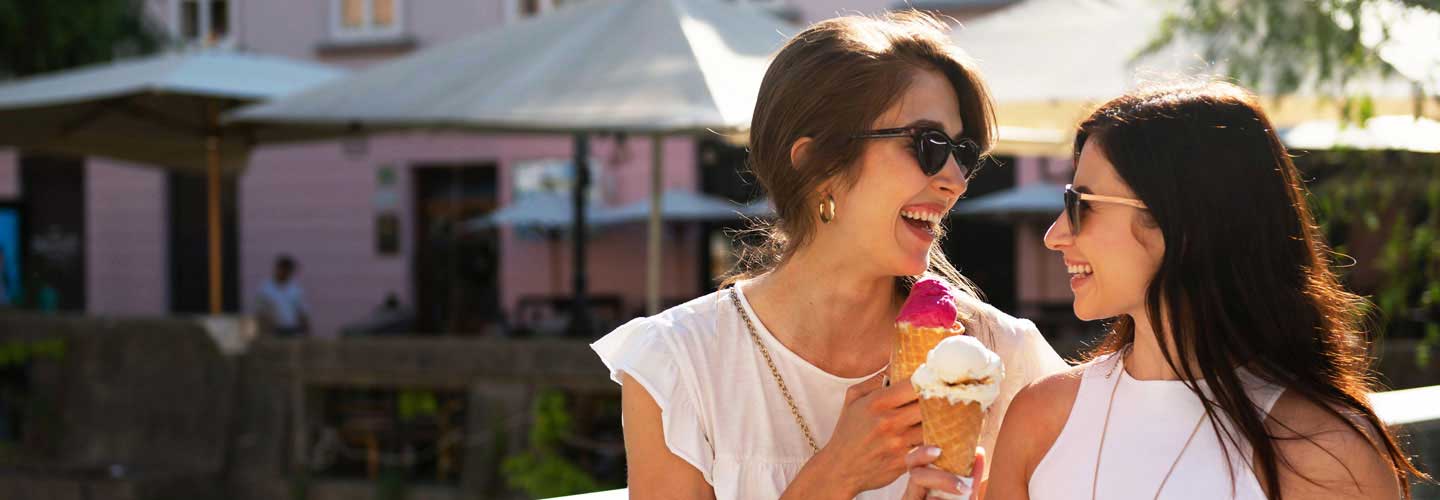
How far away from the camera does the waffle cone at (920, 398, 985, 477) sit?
206 centimetres

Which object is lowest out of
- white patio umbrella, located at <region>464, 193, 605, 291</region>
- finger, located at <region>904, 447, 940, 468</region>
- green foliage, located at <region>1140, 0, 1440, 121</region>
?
white patio umbrella, located at <region>464, 193, 605, 291</region>

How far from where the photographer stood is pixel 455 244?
18.9 metres

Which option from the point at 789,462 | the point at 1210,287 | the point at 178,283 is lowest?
the point at 178,283

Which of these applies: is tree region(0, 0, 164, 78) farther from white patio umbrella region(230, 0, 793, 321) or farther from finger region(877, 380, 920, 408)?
finger region(877, 380, 920, 408)

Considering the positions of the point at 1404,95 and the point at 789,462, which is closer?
the point at 789,462

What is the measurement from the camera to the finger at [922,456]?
2.03 meters

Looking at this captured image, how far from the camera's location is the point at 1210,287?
7.30 feet

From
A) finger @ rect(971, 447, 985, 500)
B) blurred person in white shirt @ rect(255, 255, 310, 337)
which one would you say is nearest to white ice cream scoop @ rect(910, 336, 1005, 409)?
finger @ rect(971, 447, 985, 500)

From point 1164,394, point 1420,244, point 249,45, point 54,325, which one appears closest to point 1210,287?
point 1164,394

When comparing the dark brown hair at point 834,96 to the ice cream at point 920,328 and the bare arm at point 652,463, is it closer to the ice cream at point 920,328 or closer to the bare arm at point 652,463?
the ice cream at point 920,328

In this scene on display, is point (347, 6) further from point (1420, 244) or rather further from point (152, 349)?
point (1420, 244)

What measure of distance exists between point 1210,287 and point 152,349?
881cm

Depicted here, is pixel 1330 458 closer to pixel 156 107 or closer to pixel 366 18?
pixel 156 107

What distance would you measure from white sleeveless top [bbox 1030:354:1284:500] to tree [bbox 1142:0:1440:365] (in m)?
2.58
